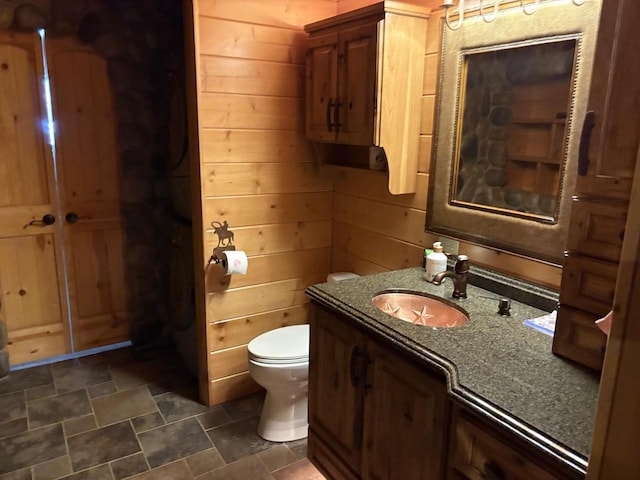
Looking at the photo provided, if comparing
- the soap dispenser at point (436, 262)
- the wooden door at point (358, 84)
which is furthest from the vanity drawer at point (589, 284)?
the wooden door at point (358, 84)

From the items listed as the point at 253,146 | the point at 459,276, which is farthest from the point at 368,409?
the point at 253,146

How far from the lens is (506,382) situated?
1.24m

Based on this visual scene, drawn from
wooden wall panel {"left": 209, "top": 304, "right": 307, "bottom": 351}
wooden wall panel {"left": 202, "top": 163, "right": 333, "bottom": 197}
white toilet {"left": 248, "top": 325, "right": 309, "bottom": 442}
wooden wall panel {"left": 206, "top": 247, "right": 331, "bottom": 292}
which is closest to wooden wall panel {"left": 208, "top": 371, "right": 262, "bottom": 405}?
wooden wall panel {"left": 209, "top": 304, "right": 307, "bottom": 351}

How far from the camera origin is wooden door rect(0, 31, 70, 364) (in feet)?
9.09

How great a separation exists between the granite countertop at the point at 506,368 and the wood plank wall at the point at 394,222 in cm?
17

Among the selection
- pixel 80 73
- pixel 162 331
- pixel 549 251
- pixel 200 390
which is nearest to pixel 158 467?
pixel 200 390

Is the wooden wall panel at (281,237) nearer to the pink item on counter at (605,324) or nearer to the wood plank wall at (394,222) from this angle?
the wood plank wall at (394,222)

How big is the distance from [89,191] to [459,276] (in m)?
2.38

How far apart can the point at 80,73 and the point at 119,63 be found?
0.23 metres

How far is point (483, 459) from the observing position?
1.19m

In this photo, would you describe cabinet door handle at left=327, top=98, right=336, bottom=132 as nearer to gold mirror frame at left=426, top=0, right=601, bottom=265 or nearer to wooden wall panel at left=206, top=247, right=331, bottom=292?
gold mirror frame at left=426, top=0, right=601, bottom=265

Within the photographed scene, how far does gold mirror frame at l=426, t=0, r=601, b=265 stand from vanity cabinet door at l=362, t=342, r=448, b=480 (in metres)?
0.65

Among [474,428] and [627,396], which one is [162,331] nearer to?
[474,428]

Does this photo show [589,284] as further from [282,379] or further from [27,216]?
[27,216]
